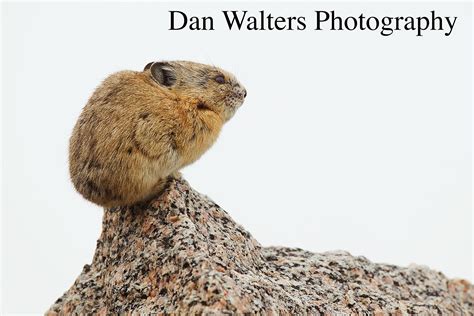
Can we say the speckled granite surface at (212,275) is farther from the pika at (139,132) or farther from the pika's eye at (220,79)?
the pika's eye at (220,79)

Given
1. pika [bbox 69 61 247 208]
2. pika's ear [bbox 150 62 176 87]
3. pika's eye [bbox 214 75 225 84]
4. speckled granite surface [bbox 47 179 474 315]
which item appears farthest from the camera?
pika's eye [bbox 214 75 225 84]

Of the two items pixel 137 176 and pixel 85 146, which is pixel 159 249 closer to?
pixel 137 176

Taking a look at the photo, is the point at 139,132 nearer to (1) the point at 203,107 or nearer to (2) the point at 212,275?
(1) the point at 203,107

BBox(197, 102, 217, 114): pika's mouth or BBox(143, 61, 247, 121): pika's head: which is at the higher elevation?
BBox(143, 61, 247, 121): pika's head

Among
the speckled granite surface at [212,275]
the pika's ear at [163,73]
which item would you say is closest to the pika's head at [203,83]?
the pika's ear at [163,73]

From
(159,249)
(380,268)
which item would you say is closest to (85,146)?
A: (159,249)

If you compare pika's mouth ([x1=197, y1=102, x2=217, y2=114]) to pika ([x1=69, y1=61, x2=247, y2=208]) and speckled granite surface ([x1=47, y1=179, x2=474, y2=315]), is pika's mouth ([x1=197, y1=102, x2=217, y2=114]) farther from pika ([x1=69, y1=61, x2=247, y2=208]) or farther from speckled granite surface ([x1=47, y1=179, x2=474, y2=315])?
speckled granite surface ([x1=47, y1=179, x2=474, y2=315])

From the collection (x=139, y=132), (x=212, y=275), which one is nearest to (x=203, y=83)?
(x=139, y=132)

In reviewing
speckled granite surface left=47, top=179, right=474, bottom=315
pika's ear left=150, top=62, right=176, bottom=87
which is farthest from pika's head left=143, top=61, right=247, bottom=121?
speckled granite surface left=47, top=179, right=474, bottom=315
